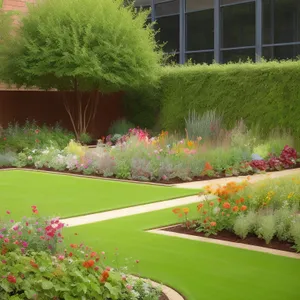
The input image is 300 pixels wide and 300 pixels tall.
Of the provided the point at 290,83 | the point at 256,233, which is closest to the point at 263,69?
the point at 290,83

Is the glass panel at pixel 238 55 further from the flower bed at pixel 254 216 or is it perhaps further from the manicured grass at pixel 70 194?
the flower bed at pixel 254 216

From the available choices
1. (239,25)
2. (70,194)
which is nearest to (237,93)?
(239,25)

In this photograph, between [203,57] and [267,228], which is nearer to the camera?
[267,228]

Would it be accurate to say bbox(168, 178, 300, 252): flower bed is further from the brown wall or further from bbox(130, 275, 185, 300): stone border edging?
the brown wall

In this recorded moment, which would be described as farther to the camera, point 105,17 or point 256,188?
point 105,17

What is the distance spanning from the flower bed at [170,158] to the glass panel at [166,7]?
522 inches

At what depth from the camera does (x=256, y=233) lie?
929cm

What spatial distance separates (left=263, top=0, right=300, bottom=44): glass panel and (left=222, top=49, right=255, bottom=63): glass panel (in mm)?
896

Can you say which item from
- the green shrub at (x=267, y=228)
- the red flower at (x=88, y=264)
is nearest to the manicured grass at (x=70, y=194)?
the green shrub at (x=267, y=228)

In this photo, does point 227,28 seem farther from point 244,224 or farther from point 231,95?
point 244,224

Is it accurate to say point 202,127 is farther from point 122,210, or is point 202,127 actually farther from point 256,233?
point 256,233

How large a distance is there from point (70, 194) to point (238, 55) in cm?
1627

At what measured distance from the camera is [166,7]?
32.1 metres

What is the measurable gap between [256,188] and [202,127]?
33.1 feet
